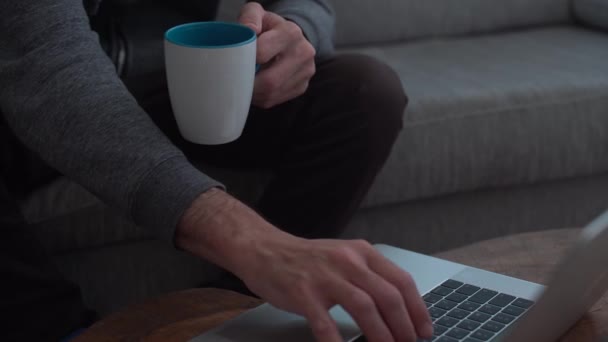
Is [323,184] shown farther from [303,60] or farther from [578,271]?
[578,271]

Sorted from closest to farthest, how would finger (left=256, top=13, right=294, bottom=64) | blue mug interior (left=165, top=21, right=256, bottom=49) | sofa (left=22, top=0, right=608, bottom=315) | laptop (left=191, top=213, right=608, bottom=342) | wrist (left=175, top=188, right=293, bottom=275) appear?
laptop (left=191, top=213, right=608, bottom=342) < wrist (left=175, top=188, right=293, bottom=275) < blue mug interior (left=165, top=21, right=256, bottom=49) < finger (left=256, top=13, right=294, bottom=64) < sofa (left=22, top=0, right=608, bottom=315)

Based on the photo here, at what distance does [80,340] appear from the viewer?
0.82 m

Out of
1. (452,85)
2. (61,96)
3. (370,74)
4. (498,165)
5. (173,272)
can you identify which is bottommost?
(173,272)

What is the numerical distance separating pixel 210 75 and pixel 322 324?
0.26m

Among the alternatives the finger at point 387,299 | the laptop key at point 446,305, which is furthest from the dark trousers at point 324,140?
the finger at point 387,299

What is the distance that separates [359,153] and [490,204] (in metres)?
0.49

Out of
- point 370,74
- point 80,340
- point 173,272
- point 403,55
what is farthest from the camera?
point 403,55

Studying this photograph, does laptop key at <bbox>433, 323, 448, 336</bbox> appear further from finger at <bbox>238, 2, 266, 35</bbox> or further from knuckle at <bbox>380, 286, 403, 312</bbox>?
finger at <bbox>238, 2, 266, 35</bbox>

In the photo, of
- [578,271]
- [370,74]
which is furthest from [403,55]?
[578,271]

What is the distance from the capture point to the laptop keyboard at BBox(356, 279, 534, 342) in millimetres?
750

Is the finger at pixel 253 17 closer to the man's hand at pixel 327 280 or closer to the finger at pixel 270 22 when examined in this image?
the finger at pixel 270 22

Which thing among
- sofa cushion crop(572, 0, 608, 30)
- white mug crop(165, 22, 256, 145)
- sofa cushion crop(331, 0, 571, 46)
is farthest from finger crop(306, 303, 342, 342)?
sofa cushion crop(572, 0, 608, 30)

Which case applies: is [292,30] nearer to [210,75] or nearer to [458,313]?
[210,75]

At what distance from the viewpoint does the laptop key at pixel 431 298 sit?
0.81 m
